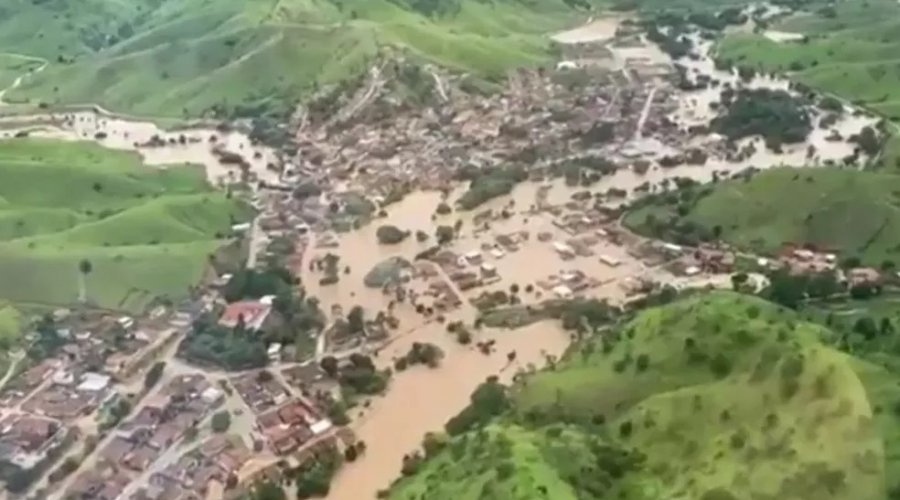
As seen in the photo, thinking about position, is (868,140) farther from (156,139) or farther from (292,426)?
(292,426)

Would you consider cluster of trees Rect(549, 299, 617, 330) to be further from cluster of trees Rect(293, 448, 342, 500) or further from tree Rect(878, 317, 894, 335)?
cluster of trees Rect(293, 448, 342, 500)

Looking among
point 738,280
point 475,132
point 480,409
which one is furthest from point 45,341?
point 475,132

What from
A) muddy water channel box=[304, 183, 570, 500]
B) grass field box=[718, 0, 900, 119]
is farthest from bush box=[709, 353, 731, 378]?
grass field box=[718, 0, 900, 119]

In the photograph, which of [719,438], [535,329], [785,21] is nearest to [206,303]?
[535,329]

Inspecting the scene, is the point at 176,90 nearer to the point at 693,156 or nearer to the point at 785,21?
the point at 693,156

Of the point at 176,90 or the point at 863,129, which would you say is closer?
the point at 863,129

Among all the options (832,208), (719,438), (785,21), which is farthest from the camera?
(785,21)

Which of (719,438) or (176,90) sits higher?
(719,438)

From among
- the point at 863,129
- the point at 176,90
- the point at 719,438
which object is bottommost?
the point at 176,90
